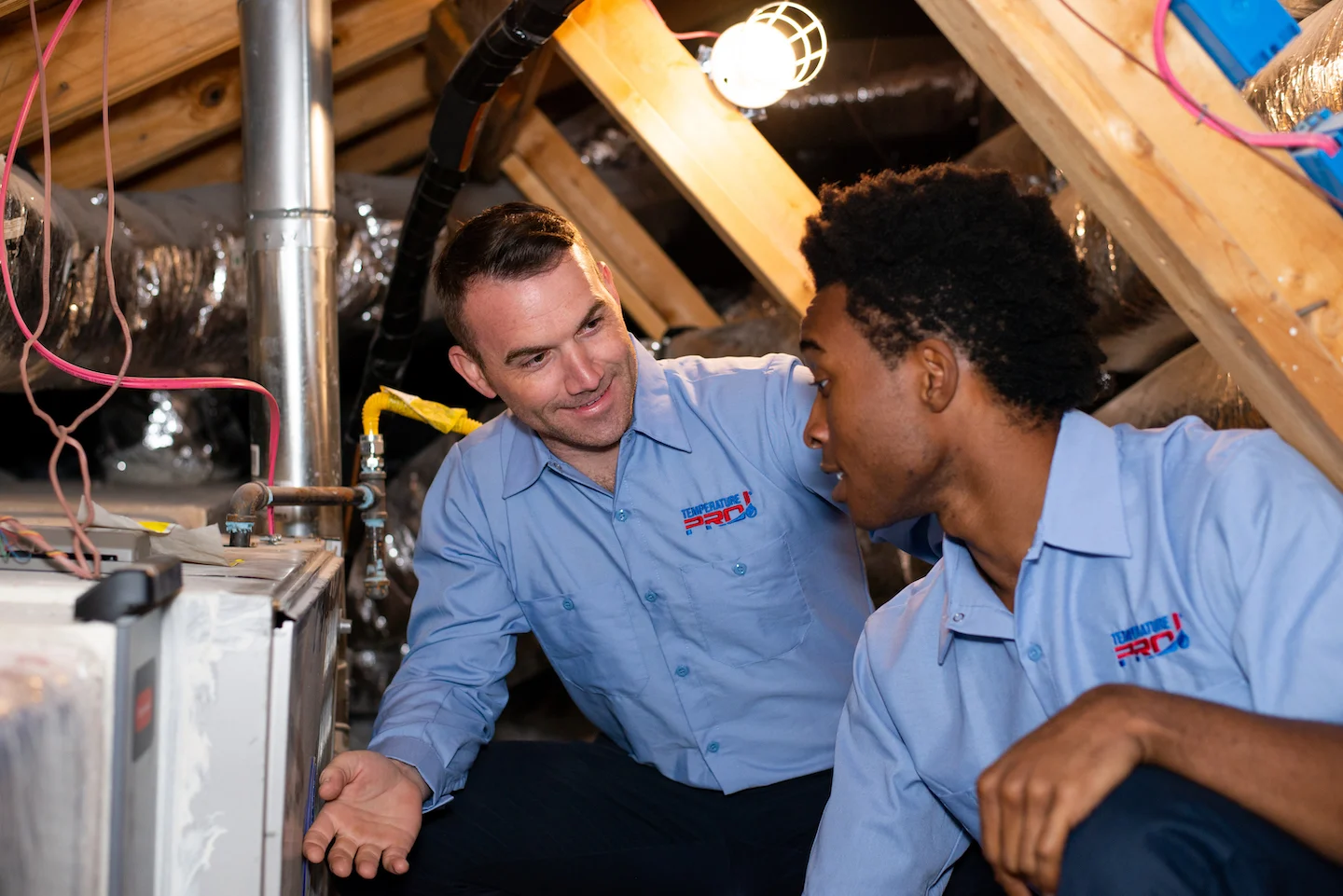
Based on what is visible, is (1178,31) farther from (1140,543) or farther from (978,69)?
(1140,543)

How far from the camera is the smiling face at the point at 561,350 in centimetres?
143

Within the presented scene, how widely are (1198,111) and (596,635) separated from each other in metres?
0.95

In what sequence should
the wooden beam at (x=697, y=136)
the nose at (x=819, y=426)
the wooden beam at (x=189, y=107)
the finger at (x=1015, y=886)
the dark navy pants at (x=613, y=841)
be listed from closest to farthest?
the finger at (x=1015, y=886)
the nose at (x=819, y=426)
the dark navy pants at (x=613, y=841)
the wooden beam at (x=697, y=136)
the wooden beam at (x=189, y=107)

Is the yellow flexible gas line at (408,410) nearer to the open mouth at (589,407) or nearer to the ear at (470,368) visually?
the ear at (470,368)

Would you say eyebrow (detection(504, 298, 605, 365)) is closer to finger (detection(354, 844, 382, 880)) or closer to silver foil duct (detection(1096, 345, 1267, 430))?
finger (detection(354, 844, 382, 880))

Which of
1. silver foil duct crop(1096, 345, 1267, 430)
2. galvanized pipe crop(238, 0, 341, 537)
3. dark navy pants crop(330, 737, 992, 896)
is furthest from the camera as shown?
galvanized pipe crop(238, 0, 341, 537)

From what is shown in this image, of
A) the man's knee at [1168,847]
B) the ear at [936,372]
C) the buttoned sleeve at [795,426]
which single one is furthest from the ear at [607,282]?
the man's knee at [1168,847]

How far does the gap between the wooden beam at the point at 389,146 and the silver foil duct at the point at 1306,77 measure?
222cm

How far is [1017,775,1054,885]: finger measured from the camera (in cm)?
80

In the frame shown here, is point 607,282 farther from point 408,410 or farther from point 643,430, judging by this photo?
point 408,410

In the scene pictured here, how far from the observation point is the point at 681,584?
1.50 m

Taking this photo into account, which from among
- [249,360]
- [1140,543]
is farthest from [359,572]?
[1140,543]

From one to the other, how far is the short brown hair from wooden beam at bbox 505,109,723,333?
1.50 metres

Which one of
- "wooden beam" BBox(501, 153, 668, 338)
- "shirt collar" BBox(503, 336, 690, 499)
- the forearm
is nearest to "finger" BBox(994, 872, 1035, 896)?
the forearm
